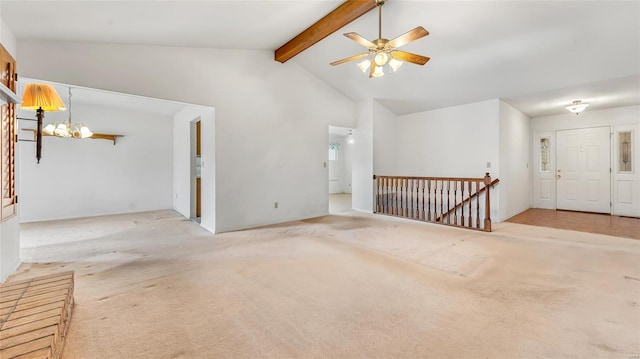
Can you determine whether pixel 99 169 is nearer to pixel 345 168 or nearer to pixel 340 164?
pixel 340 164

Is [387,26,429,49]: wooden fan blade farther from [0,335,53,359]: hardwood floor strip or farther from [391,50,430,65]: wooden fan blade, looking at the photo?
[0,335,53,359]: hardwood floor strip

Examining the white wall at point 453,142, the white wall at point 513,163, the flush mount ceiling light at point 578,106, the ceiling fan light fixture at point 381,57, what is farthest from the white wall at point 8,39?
the flush mount ceiling light at point 578,106

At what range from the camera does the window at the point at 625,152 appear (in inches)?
243

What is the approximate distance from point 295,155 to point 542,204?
688 cm

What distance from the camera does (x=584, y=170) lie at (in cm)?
680

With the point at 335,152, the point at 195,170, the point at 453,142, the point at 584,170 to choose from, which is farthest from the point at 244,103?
the point at 584,170

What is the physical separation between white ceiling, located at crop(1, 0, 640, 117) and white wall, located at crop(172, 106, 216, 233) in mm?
1481

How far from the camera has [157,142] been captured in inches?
294

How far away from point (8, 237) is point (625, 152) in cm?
1104

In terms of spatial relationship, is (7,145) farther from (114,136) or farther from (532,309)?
(532,309)

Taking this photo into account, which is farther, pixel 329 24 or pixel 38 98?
pixel 329 24

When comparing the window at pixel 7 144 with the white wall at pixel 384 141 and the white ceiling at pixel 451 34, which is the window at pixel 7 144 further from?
the white wall at pixel 384 141

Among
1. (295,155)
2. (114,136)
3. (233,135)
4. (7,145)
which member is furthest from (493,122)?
(114,136)

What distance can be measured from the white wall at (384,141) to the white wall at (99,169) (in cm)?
573
